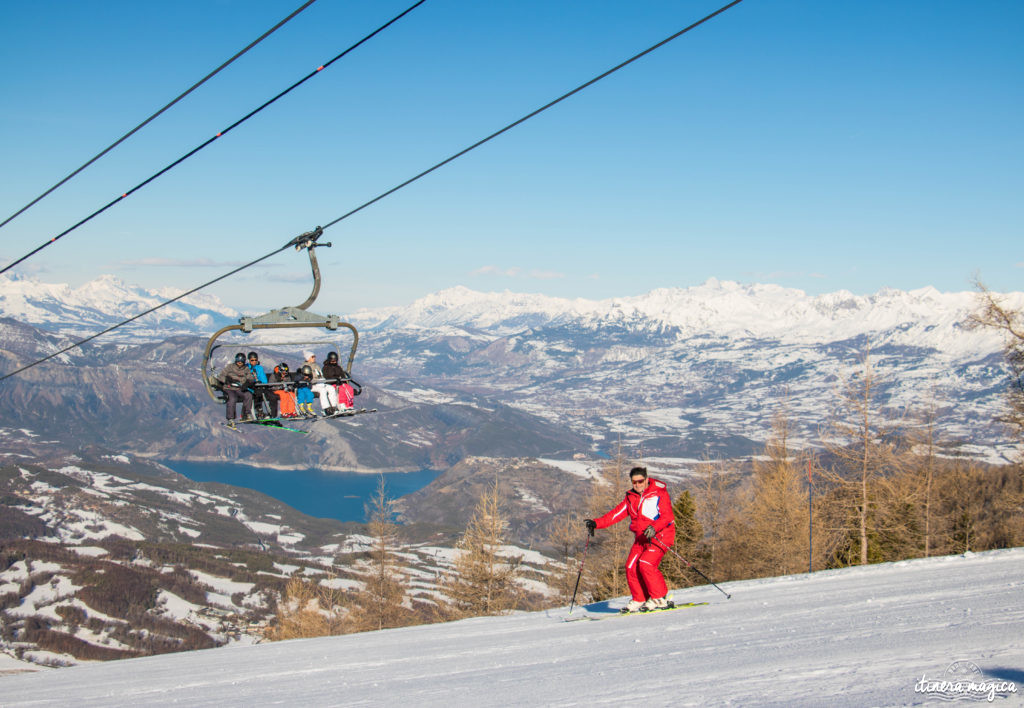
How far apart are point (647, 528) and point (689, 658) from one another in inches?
115

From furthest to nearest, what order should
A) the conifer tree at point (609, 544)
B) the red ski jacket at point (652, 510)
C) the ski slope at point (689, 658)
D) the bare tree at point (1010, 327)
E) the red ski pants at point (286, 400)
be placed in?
the conifer tree at point (609, 544) < the bare tree at point (1010, 327) < the red ski pants at point (286, 400) < the red ski jacket at point (652, 510) < the ski slope at point (689, 658)

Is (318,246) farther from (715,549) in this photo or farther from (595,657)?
(715,549)

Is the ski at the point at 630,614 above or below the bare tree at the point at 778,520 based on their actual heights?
above

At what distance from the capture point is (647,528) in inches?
409

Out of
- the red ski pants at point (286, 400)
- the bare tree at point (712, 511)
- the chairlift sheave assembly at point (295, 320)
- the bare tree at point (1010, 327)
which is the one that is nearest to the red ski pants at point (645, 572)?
the chairlift sheave assembly at point (295, 320)

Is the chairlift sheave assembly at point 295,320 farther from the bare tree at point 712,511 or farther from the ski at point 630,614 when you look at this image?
the bare tree at point 712,511

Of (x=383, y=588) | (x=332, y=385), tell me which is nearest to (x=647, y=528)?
(x=332, y=385)

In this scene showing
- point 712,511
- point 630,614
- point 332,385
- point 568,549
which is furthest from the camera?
point 568,549

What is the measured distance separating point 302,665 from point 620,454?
1223 inches

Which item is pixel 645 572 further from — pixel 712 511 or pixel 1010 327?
pixel 712 511

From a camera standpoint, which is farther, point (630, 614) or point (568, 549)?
point (568, 549)

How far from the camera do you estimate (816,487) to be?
101 feet

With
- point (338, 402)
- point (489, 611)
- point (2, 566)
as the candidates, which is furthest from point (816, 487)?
point (2, 566)

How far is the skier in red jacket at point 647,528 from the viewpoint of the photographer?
1042 cm
